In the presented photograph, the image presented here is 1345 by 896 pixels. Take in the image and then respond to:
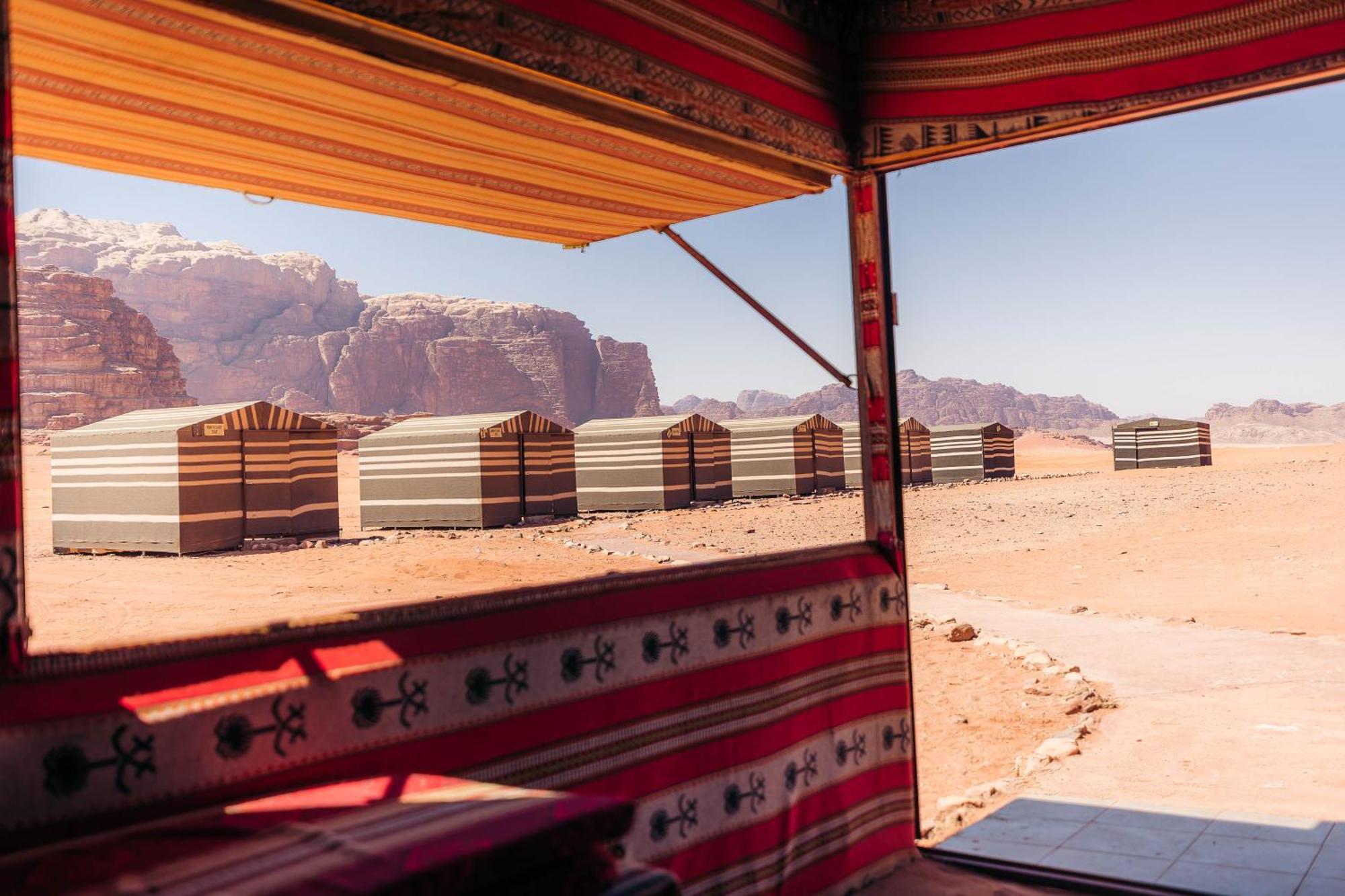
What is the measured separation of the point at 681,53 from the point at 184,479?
13415mm

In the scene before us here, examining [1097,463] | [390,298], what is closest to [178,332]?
[390,298]

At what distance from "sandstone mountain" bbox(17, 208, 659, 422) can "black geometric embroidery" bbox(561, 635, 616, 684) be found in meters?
104

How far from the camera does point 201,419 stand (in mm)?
14758

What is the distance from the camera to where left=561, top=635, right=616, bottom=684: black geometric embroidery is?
2.45 m

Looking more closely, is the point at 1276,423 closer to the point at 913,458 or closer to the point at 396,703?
the point at 913,458

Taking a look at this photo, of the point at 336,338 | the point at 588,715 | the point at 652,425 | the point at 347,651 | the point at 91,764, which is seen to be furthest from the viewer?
the point at 336,338

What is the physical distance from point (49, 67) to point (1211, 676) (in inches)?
269

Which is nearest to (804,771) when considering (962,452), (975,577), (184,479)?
(975,577)

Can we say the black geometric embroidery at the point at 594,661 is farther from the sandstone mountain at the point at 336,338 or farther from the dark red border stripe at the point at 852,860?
Answer: the sandstone mountain at the point at 336,338

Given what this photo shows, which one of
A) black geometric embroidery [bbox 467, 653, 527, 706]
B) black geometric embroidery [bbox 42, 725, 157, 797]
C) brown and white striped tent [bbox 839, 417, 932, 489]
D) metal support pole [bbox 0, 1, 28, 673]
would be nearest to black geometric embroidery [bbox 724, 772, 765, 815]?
black geometric embroidery [bbox 467, 653, 527, 706]

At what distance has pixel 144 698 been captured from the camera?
5.35 ft

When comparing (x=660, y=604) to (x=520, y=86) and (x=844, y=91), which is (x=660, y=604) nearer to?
(x=520, y=86)

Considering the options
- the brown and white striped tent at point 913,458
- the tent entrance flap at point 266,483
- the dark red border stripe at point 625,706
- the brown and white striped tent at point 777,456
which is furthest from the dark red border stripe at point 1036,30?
the brown and white striped tent at point 913,458

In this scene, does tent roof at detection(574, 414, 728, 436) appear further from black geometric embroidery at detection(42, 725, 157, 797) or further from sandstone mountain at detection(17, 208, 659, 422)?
sandstone mountain at detection(17, 208, 659, 422)
